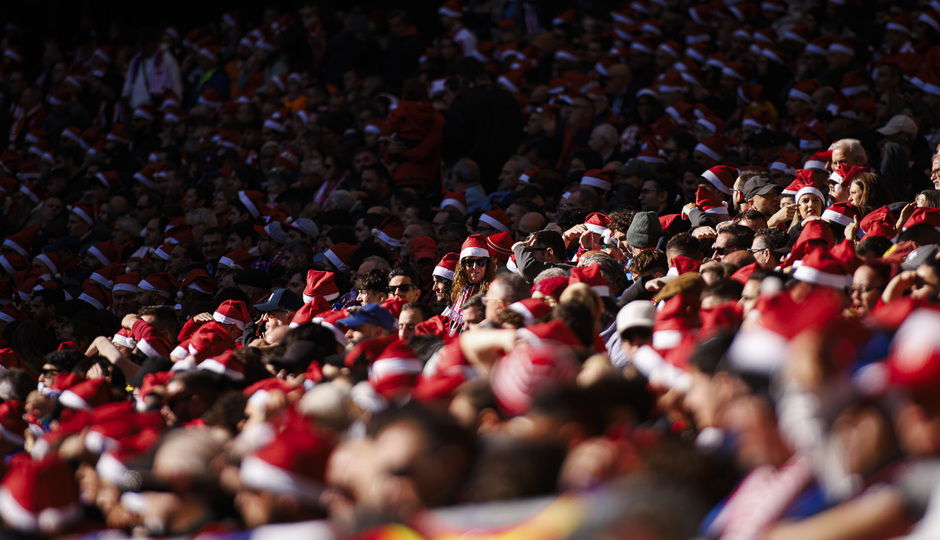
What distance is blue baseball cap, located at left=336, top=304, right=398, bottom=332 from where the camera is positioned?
6039 mm

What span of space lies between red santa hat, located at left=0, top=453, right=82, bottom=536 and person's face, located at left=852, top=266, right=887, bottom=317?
3.49 meters

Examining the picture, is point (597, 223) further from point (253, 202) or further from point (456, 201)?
point (253, 202)

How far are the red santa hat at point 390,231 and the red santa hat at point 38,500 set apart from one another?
4.99 m

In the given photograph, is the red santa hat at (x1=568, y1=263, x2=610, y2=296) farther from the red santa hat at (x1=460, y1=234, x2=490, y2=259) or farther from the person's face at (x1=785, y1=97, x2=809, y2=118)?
the person's face at (x1=785, y1=97, x2=809, y2=118)

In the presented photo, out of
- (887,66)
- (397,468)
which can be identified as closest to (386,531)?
(397,468)

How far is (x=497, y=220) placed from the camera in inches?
338

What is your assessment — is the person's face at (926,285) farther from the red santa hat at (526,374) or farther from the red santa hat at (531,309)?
the red santa hat at (531,309)

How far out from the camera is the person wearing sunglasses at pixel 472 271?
23.6 feet

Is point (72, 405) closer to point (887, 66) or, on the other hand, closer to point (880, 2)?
point (887, 66)

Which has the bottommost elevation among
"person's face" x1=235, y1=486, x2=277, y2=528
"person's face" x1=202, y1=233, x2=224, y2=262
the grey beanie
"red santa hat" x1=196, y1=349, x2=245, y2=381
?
"person's face" x1=202, y1=233, x2=224, y2=262

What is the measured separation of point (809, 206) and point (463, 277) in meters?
2.31

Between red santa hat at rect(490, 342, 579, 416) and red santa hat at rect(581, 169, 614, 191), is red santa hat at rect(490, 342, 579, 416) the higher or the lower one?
the higher one

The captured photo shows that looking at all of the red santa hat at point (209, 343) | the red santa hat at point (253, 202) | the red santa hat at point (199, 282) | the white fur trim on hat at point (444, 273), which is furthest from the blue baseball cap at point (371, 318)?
the red santa hat at point (253, 202)

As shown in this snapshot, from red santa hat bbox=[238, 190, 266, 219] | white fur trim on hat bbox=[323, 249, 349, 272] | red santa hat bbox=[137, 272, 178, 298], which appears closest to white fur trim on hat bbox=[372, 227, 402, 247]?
white fur trim on hat bbox=[323, 249, 349, 272]
